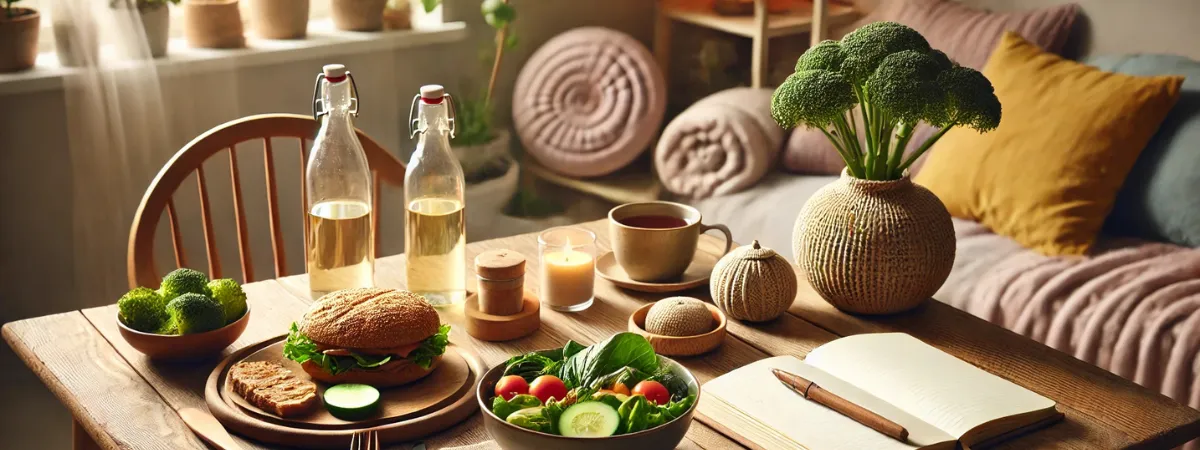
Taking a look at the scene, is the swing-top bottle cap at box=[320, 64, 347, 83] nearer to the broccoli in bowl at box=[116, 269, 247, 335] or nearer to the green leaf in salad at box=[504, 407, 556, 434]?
the broccoli in bowl at box=[116, 269, 247, 335]

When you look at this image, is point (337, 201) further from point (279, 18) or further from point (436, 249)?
point (279, 18)

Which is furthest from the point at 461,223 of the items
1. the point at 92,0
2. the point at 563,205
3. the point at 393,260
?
the point at 563,205

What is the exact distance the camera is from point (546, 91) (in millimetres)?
3107

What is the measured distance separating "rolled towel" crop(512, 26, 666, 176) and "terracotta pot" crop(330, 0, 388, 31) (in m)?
0.48

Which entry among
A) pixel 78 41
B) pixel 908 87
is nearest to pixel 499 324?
pixel 908 87

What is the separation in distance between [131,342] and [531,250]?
627 millimetres

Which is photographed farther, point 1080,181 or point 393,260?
point 1080,181

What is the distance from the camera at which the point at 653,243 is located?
5.00 feet

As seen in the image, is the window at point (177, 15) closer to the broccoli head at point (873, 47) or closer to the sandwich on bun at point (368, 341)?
the sandwich on bun at point (368, 341)

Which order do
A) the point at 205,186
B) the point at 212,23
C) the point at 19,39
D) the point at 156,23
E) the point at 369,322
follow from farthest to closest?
the point at 212,23 < the point at 156,23 < the point at 19,39 < the point at 205,186 < the point at 369,322

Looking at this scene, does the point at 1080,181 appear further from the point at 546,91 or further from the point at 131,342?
the point at 131,342

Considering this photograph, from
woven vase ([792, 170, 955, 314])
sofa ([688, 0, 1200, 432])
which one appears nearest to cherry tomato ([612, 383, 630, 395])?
woven vase ([792, 170, 955, 314])

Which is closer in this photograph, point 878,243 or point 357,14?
point 878,243

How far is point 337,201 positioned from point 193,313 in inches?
10.1
